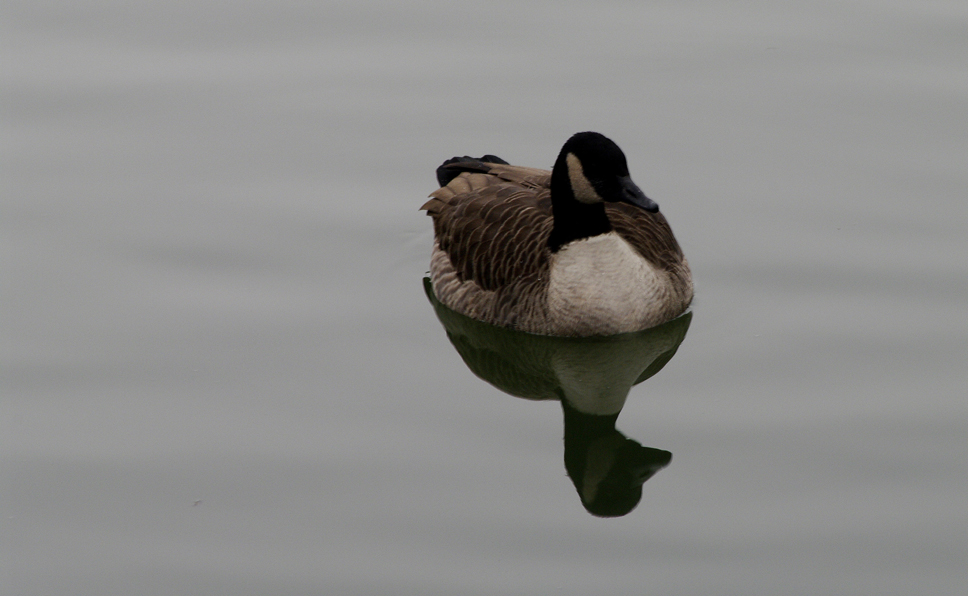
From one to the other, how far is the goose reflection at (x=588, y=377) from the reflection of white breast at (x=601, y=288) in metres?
0.17

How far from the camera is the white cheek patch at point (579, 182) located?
10.2 m

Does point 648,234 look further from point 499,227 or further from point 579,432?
point 579,432

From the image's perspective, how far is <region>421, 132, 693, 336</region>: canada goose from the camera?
1023cm

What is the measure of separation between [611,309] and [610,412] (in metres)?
0.95

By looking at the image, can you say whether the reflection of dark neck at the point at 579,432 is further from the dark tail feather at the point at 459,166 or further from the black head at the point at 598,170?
the dark tail feather at the point at 459,166

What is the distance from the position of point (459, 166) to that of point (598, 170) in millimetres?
2069

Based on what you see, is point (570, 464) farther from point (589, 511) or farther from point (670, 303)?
point (670, 303)

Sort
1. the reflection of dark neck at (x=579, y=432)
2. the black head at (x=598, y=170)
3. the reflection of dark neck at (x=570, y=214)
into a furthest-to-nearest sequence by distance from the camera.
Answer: the reflection of dark neck at (x=570, y=214)
the black head at (x=598, y=170)
the reflection of dark neck at (x=579, y=432)

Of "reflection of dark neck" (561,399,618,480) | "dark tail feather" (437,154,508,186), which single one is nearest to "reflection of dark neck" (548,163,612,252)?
"reflection of dark neck" (561,399,618,480)

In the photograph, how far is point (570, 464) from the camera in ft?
30.6

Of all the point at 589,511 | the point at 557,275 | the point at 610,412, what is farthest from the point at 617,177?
the point at 589,511

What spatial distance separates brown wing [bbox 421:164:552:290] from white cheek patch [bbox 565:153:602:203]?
64 centimetres

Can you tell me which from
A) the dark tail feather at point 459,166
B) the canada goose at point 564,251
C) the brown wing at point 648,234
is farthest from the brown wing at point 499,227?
the brown wing at point 648,234

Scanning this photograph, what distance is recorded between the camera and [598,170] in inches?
397
